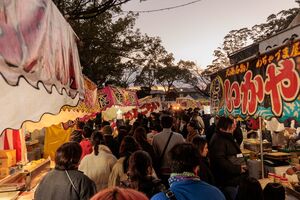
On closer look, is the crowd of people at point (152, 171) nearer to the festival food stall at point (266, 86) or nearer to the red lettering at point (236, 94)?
the red lettering at point (236, 94)

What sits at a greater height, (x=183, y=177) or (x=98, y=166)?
(x=183, y=177)

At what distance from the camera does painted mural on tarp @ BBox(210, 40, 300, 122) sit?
13.0ft

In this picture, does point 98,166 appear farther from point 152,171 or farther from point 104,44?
point 104,44

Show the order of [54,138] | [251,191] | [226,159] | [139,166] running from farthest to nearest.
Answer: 1. [54,138]
2. [226,159]
3. [251,191]
4. [139,166]

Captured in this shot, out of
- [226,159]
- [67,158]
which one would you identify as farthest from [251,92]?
[67,158]

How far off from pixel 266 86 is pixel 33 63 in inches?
142

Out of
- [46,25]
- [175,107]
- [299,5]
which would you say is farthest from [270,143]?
[299,5]

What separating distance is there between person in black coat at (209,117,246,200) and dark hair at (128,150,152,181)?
2110mm

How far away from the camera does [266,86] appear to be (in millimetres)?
4664

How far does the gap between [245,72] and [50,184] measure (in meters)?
3.66

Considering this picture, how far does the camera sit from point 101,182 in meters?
5.19

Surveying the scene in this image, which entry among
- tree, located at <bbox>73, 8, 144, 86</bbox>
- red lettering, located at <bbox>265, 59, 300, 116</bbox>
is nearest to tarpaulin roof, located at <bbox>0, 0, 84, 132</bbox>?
red lettering, located at <bbox>265, 59, 300, 116</bbox>

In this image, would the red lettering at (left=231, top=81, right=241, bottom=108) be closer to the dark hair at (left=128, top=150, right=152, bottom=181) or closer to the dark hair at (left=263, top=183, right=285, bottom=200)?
the dark hair at (left=263, top=183, right=285, bottom=200)

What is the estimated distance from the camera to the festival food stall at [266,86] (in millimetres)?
3979
